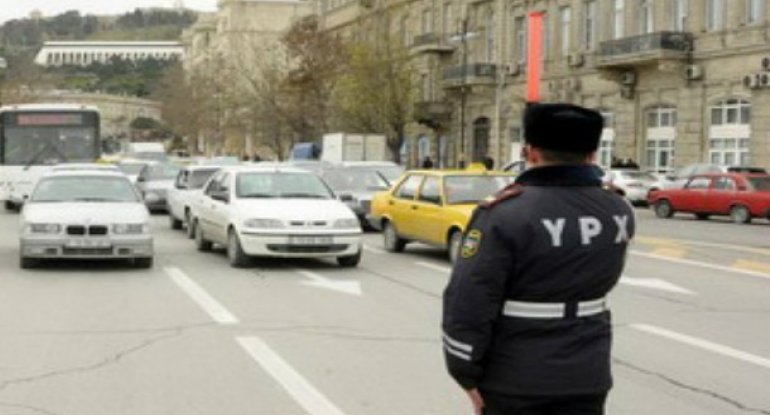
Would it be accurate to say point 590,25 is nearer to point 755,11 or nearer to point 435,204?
point 755,11

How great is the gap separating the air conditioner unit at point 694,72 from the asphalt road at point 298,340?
Result: 27.2m

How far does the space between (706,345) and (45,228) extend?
8.93 m

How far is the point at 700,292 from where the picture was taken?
13500 mm

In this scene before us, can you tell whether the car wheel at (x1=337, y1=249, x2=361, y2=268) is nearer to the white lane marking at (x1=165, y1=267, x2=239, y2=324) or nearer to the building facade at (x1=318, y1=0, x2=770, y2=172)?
the white lane marking at (x1=165, y1=267, x2=239, y2=324)

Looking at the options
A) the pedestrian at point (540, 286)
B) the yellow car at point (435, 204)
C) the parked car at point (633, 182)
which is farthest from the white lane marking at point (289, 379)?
the parked car at point (633, 182)

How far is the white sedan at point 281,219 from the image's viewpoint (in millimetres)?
15047

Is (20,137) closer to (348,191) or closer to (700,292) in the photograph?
(348,191)

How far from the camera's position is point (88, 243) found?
1442 cm

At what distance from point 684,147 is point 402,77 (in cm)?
2108

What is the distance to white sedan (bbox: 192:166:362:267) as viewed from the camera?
1505cm

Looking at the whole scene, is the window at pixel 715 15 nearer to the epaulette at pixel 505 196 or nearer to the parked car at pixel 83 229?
the parked car at pixel 83 229

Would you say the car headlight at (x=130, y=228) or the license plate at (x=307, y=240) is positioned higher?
the car headlight at (x=130, y=228)

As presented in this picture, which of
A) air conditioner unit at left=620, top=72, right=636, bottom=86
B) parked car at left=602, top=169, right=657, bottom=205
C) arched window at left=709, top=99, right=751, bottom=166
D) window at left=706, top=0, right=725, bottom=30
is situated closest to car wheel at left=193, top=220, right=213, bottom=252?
parked car at left=602, top=169, right=657, bottom=205

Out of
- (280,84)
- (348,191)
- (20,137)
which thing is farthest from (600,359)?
(280,84)
